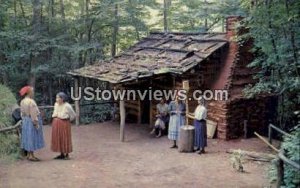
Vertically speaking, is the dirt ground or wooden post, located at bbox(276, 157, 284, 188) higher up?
wooden post, located at bbox(276, 157, 284, 188)

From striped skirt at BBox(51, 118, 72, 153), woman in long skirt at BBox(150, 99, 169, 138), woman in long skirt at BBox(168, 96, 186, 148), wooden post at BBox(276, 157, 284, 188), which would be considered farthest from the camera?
woman in long skirt at BBox(150, 99, 169, 138)

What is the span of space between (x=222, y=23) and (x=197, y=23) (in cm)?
139

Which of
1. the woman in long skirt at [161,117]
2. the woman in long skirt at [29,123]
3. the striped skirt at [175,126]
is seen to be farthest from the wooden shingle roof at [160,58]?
the woman in long skirt at [29,123]

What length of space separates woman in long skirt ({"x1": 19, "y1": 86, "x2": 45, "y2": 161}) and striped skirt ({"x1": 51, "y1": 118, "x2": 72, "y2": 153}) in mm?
332

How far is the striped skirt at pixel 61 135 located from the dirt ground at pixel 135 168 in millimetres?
336

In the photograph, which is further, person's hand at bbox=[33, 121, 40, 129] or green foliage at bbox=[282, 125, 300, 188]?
person's hand at bbox=[33, 121, 40, 129]

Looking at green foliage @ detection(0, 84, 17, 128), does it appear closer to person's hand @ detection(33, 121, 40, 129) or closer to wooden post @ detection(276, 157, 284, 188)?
person's hand @ detection(33, 121, 40, 129)

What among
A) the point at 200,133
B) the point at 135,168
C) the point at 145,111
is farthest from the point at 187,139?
the point at 145,111

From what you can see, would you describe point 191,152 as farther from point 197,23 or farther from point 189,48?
point 197,23

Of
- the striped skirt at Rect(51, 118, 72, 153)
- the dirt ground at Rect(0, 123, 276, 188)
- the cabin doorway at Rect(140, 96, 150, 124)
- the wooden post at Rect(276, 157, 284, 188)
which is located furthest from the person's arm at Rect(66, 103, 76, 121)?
the cabin doorway at Rect(140, 96, 150, 124)

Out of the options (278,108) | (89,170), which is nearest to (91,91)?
(278,108)

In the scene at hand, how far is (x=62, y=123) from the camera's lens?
10.3 m

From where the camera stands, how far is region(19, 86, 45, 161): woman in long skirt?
9906 millimetres

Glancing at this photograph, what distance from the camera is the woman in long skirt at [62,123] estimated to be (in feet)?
33.4
